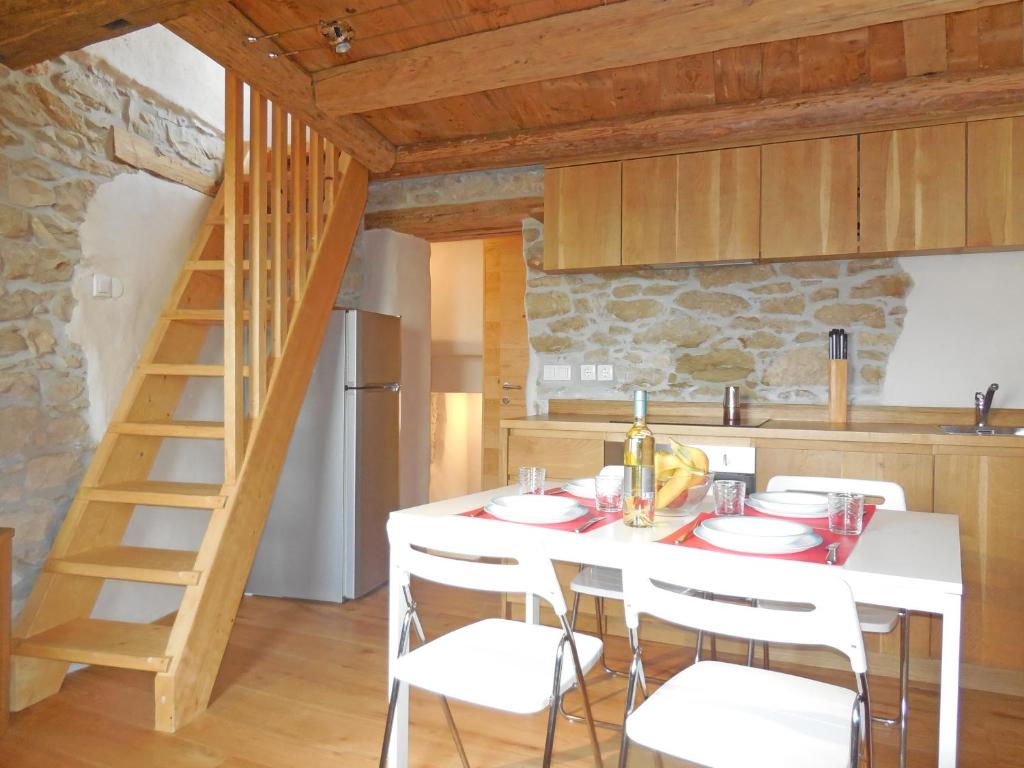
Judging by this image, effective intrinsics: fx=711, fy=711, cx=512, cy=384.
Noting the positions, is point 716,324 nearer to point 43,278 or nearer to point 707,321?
point 707,321

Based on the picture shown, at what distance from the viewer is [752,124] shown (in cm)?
331

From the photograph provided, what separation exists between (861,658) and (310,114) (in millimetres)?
3042

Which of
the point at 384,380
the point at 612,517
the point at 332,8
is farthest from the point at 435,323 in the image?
the point at 612,517

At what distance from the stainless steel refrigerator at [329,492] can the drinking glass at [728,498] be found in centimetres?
229

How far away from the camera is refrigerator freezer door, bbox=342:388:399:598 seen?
3705mm

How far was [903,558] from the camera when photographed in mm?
1485

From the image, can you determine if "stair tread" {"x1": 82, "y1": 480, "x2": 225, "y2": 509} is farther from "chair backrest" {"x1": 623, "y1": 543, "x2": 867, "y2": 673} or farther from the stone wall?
"chair backrest" {"x1": 623, "y1": 543, "x2": 867, "y2": 673}

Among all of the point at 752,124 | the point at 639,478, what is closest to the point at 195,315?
the point at 639,478

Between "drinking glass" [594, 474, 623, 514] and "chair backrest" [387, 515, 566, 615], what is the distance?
11.3 inches

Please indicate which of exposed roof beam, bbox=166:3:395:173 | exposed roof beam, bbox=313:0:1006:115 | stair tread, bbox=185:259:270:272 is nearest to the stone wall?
stair tread, bbox=185:259:270:272

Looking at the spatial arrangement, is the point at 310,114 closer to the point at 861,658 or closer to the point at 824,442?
the point at 824,442

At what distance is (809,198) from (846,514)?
2035mm

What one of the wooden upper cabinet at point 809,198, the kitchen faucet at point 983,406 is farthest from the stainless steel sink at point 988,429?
the wooden upper cabinet at point 809,198

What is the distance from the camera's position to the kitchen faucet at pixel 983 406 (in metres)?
3.15
